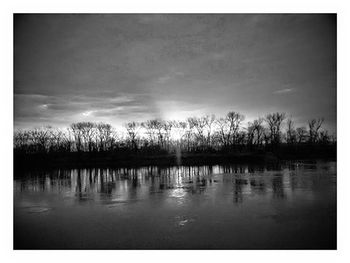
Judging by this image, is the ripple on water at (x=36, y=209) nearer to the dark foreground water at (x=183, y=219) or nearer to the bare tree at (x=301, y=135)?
the dark foreground water at (x=183, y=219)

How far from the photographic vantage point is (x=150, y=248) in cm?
658

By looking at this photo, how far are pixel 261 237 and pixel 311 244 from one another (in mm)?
1295

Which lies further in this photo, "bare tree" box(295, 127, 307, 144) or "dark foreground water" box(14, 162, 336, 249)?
"bare tree" box(295, 127, 307, 144)

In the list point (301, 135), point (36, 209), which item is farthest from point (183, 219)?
point (301, 135)

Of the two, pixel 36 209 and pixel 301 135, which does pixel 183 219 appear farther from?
pixel 301 135

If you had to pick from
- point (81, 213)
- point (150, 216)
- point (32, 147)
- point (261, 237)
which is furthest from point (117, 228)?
point (32, 147)

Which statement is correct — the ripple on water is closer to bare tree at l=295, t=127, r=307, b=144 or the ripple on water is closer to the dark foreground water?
the dark foreground water

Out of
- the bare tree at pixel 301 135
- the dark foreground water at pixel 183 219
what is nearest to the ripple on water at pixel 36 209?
the dark foreground water at pixel 183 219

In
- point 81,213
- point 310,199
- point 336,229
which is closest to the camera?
point 336,229

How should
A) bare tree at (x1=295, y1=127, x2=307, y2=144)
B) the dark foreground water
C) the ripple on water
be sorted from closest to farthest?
the dark foreground water
the ripple on water
bare tree at (x1=295, y1=127, x2=307, y2=144)

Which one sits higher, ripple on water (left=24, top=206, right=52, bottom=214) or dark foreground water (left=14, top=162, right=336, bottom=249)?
dark foreground water (left=14, top=162, right=336, bottom=249)

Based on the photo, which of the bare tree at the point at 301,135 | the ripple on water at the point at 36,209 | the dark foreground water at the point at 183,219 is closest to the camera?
the dark foreground water at the point at 183,219

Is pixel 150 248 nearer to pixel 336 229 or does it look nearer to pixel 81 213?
pixel 81 213

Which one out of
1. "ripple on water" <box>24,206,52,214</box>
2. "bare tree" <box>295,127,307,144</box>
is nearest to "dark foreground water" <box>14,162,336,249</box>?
"ripple on water" <box>24,206,52,214</box>
